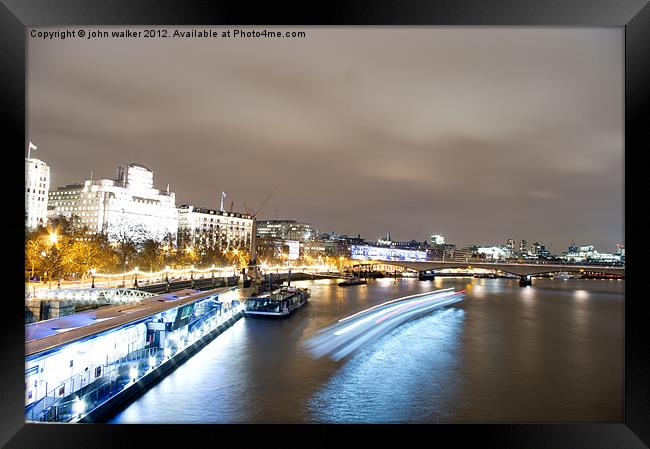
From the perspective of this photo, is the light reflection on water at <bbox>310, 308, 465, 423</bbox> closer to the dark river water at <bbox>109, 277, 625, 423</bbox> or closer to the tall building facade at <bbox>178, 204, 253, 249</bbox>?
the dark river water at <bbox>109, 277, 625, 423</bbox>

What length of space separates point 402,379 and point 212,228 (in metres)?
26.7

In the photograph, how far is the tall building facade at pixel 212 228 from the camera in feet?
92.9

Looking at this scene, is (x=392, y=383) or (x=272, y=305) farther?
(x=272, y=305)

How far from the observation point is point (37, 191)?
11.9m

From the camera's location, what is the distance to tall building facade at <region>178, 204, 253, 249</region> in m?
28.3

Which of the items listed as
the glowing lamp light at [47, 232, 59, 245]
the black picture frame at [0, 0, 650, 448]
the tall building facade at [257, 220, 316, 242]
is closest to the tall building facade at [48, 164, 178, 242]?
the glowing lamp light at [47, 232, 59, 245]

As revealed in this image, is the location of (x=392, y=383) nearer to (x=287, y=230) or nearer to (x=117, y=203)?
(x=117, y=203)

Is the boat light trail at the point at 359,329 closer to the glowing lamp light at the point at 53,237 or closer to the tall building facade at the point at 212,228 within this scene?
the glowing lamp light at the point at 53,237

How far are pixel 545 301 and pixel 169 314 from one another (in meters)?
16.1

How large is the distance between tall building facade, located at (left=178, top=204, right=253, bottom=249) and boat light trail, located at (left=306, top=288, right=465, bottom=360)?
16644 millimetres

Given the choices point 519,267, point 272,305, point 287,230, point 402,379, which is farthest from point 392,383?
point 287,230
